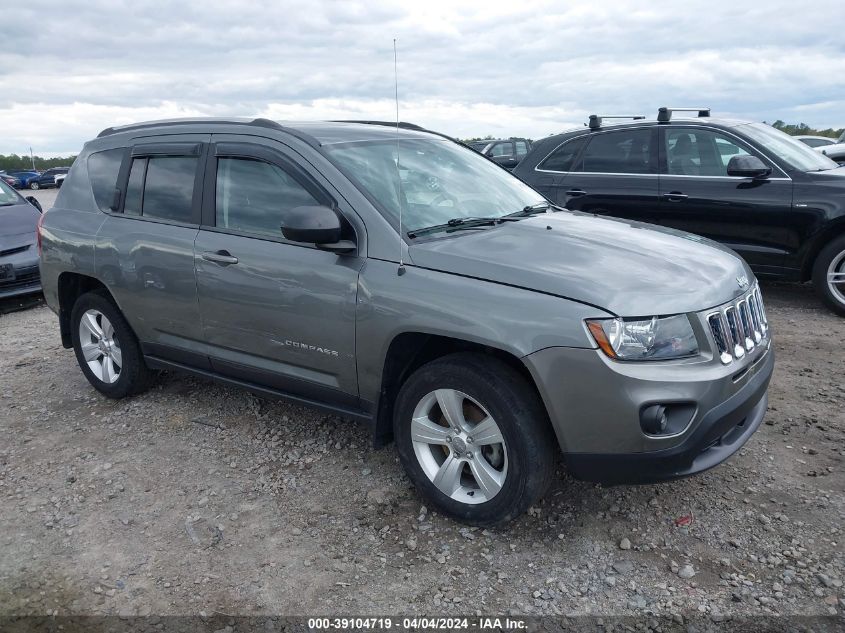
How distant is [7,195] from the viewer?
8930 mm

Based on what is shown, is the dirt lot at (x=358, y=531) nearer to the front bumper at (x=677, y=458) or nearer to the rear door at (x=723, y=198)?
the front bumper at (x=677, y=458)

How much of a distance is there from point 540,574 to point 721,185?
4.89 m

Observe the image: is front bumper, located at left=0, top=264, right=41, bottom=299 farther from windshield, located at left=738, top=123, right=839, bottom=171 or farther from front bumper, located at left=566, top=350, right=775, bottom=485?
windshield, located at left=738, top=123, right=839, bottom=171

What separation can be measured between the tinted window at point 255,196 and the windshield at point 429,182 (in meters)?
0.30

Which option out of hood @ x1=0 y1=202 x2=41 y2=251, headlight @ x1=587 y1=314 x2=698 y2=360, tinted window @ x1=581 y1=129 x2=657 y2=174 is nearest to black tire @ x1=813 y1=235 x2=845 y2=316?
tinted window @ x1=581 y1=129 x2=657 y2=174

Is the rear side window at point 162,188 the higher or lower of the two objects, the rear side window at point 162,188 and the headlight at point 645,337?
the higher

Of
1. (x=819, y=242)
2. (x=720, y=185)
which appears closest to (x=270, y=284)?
(x=720, y=185)

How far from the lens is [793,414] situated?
415 cm

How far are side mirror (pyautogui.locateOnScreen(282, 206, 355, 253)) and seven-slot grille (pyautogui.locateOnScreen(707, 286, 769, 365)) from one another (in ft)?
5.45

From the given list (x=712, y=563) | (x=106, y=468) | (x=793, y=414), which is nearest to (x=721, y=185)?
(x=793, y=414)

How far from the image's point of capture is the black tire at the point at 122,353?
4.59 meters

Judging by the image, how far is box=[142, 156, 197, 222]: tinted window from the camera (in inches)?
161

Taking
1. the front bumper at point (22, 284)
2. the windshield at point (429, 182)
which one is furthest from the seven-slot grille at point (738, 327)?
the front bumper at point (22, 284)

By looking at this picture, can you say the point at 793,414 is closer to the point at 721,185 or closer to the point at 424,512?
the point at 424,512
